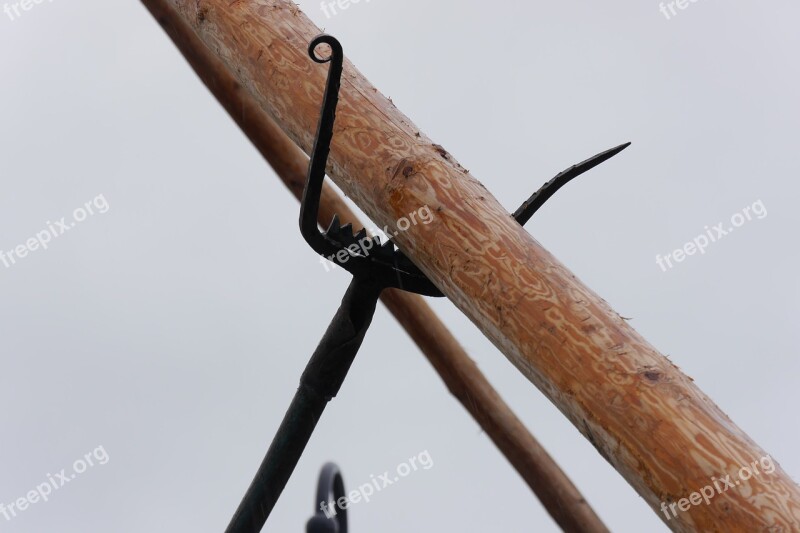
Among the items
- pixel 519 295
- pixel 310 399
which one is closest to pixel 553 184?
pixel 519 295

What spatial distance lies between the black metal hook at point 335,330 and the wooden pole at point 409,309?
4.15 ft

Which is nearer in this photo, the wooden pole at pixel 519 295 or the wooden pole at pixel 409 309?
the wooden pole at pixel 519 295

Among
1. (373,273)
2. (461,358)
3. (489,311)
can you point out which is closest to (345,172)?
(373,273)

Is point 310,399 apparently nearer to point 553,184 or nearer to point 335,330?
point 335,330

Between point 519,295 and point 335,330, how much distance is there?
552 mm

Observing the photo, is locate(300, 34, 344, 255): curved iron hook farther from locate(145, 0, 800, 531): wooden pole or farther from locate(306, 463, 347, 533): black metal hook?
locate(306, 463, 347, 533): black metal hook

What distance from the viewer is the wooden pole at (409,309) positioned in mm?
3340

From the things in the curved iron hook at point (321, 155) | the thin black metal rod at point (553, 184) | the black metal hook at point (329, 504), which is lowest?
the black metal hook at point (329, 504)

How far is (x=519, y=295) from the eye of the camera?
173 centimetres

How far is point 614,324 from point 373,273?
0.62 meters

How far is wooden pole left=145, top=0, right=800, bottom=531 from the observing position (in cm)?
141

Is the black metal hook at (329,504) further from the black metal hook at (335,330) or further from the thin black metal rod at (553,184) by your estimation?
the thin black metal rod at (553,184)

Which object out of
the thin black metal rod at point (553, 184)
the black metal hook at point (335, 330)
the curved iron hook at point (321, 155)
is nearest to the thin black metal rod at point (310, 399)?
the black metal hook at point (335, 330)

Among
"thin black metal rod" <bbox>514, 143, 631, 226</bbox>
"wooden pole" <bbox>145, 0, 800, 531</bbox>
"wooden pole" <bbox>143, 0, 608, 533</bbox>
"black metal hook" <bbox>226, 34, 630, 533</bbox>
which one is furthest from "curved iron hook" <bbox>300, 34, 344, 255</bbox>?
"wooden pole" <bbox>143, 0, 608, 533</bbox>
